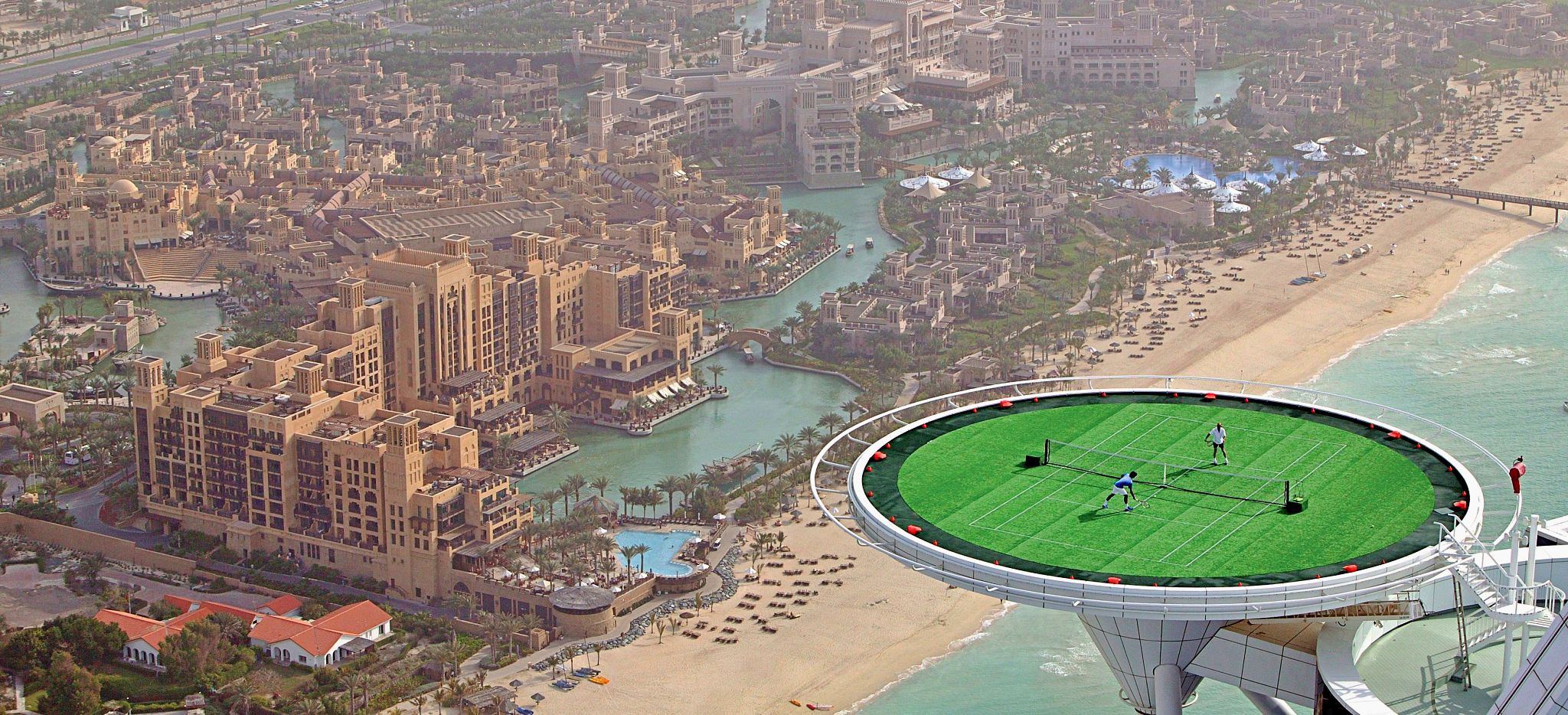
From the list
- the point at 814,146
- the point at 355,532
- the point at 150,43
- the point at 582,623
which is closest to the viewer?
the point at 582,623

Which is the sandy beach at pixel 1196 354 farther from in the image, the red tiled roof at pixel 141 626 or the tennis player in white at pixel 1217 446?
the tennis player in white at pixel 1217 446

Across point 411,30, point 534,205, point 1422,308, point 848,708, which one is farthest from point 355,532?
point 411,30

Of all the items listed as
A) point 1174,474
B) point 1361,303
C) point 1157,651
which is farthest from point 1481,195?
point 1157,651

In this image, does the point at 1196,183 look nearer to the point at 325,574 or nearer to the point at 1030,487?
the point at 325,574

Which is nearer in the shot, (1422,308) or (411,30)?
(1422,308)

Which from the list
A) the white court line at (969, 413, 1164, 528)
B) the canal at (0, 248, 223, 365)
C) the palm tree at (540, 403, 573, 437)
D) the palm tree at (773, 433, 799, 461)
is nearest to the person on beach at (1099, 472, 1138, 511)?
the white court line at (969, 413, 1164, 528)

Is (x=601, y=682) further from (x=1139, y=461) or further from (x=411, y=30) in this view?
(x=411, y=30)
